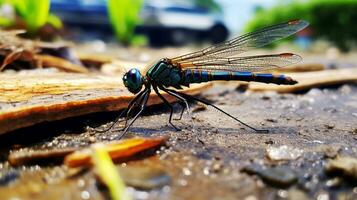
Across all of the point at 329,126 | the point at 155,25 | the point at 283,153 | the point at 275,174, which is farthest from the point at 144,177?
the point at 155,25

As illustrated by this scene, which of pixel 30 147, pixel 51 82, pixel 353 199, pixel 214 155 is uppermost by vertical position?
pixel 51 82

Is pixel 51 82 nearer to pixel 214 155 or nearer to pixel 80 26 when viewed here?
pixel 214 155

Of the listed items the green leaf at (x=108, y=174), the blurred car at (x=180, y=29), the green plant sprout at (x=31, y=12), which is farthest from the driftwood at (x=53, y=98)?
the blurred car at (x=180, y=29)

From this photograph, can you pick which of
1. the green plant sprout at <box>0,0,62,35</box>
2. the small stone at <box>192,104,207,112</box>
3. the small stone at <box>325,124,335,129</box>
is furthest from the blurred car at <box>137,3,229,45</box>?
the small stone at <box>325,124,335,129</box>

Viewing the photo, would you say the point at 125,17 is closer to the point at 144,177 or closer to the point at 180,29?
the point at 180,29

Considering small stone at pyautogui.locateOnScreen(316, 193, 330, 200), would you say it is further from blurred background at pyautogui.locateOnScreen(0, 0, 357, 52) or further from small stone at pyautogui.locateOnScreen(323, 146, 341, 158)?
blurred background at pyautogui.locateOnScreen(0, 0, 357, 52)

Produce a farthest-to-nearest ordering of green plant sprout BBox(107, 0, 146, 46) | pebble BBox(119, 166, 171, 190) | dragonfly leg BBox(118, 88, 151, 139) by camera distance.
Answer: green plant sprout BBox(107, 0, 146, 46), dragonfly leg BBox(118, 88, 151, 139), pebble BBox(119, 166, 171, 190)

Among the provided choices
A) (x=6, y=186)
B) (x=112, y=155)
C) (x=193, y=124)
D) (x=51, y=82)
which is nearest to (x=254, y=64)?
(x=193, y=124)
